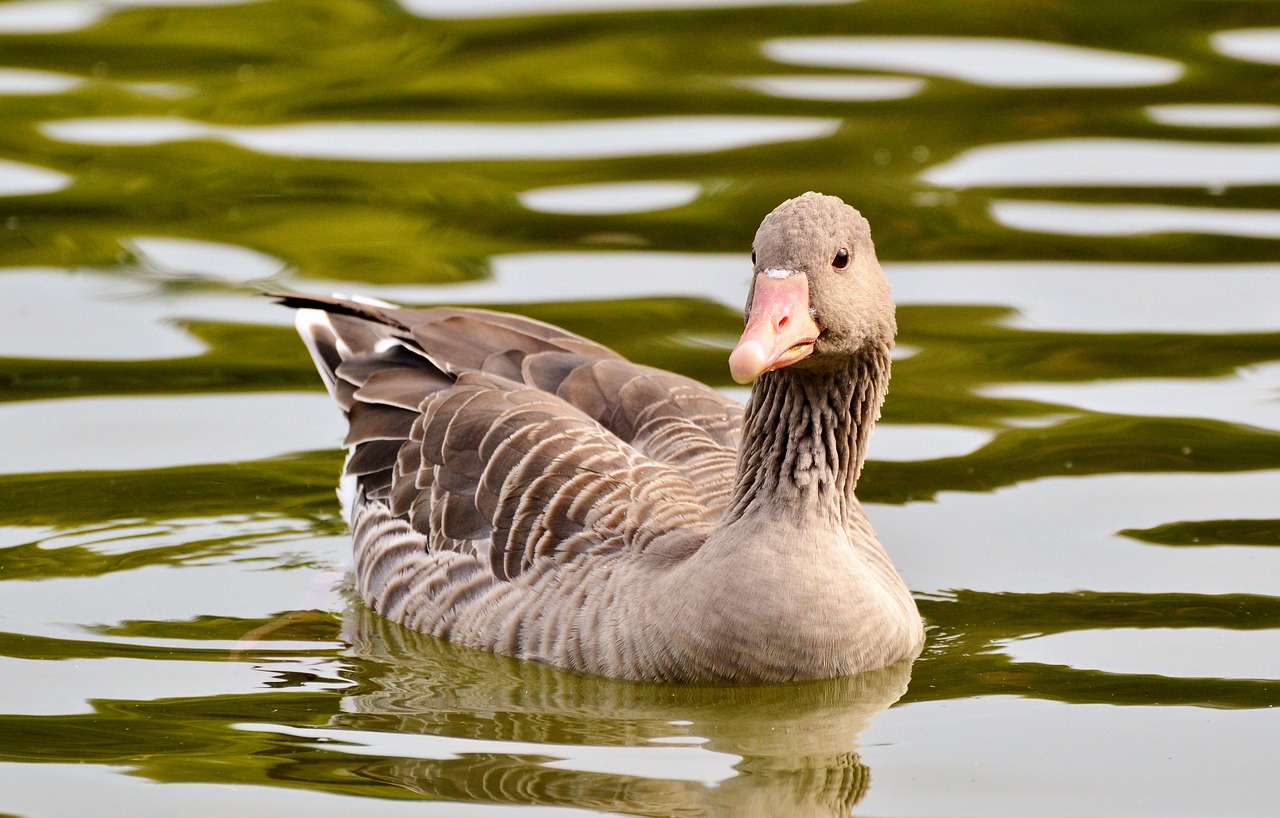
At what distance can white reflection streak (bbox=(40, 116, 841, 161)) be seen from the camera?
16281 mm

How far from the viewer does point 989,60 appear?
17641 millimetres

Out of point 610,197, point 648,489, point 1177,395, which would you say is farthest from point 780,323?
point 610,197

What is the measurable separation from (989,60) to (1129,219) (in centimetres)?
325

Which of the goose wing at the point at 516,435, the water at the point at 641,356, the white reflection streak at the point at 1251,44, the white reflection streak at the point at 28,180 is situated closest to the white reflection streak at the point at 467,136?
the water at the point at 641,356

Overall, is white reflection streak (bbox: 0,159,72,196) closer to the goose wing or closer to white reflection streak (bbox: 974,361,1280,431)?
the goose wing

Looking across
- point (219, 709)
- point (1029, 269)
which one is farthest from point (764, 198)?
point (219, 709)

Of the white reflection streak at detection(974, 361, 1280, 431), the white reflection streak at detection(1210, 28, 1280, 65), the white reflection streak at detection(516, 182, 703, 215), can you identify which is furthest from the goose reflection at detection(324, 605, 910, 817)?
the white reflection streak at detection(1210, 28, 1280, 65)

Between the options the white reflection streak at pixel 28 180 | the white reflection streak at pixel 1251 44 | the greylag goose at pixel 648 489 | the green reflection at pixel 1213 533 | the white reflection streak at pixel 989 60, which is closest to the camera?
the greylag goose at pixel 648 489

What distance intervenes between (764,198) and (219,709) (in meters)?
7.83

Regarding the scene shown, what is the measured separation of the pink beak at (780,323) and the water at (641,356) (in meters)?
1.56

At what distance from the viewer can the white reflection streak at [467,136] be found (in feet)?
53.4

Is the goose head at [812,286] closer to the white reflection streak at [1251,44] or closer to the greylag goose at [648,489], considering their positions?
the greylag goose at [648,489]

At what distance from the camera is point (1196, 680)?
8.66 m

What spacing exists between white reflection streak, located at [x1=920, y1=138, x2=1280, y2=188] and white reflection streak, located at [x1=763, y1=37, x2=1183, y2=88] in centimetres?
113
